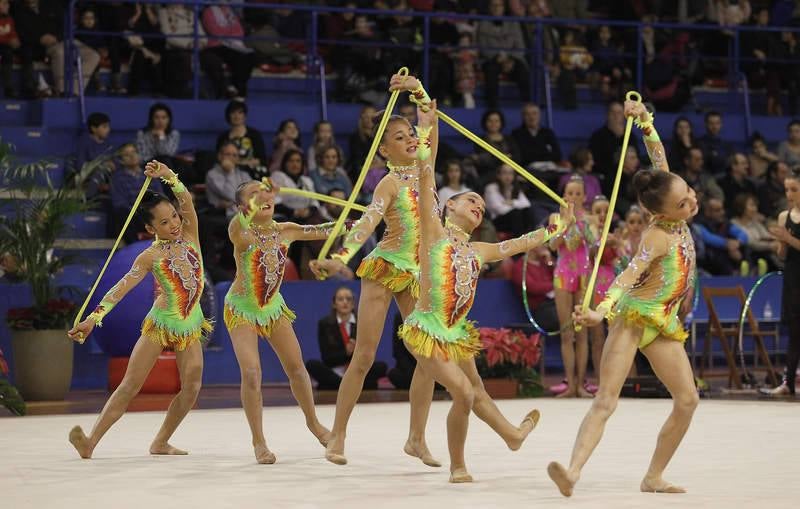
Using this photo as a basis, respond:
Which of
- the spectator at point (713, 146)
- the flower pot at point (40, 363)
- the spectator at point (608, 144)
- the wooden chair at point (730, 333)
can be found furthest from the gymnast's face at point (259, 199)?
the spectator at point (713, 146)

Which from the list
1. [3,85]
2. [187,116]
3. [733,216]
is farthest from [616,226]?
[3,85]

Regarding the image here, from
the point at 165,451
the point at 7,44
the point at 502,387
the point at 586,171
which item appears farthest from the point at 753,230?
the point at 165,451

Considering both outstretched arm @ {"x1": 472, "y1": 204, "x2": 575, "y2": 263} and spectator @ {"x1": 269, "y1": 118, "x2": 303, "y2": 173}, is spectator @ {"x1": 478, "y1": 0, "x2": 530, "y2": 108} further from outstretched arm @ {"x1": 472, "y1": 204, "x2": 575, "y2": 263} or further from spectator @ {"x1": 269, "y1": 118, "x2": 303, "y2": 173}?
outstretched arm @ {"x1": 472, "y1": 204, "x2": 575, "y2": 263}

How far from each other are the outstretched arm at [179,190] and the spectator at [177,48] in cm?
661

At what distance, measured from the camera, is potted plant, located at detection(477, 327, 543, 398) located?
456 inches

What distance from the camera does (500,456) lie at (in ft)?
24.0

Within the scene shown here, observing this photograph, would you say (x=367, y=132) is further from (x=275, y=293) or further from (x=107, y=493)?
(x=107, y=493)

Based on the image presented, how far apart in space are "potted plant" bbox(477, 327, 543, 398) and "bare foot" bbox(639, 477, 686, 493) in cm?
553

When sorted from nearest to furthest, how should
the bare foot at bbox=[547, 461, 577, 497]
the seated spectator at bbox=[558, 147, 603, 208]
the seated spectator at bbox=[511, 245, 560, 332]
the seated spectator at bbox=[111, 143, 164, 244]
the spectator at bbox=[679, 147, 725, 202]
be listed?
the bare foot at bbox=[547, 461, 577, 497], the seated spectator at bbox=[111, 143, 164, 244], the seated spectator at bbox=[511, 245, 560, 332], the seated spectator at bbox=[558, 147, 603, 208], the spectator at bbox=[679, 147, 725, 202]

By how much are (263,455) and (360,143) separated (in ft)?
23.4

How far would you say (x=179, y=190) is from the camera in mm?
7562

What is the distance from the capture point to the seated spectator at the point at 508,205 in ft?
44.9

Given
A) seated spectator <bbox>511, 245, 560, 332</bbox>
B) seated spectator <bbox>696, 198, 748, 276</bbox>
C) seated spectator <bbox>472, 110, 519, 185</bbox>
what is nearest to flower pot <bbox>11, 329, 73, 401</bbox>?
seated spectator <bbox>511, 245, 560, 332</bbox>

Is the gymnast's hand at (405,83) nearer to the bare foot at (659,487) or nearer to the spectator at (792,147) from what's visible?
the bare foot at (659,487)
